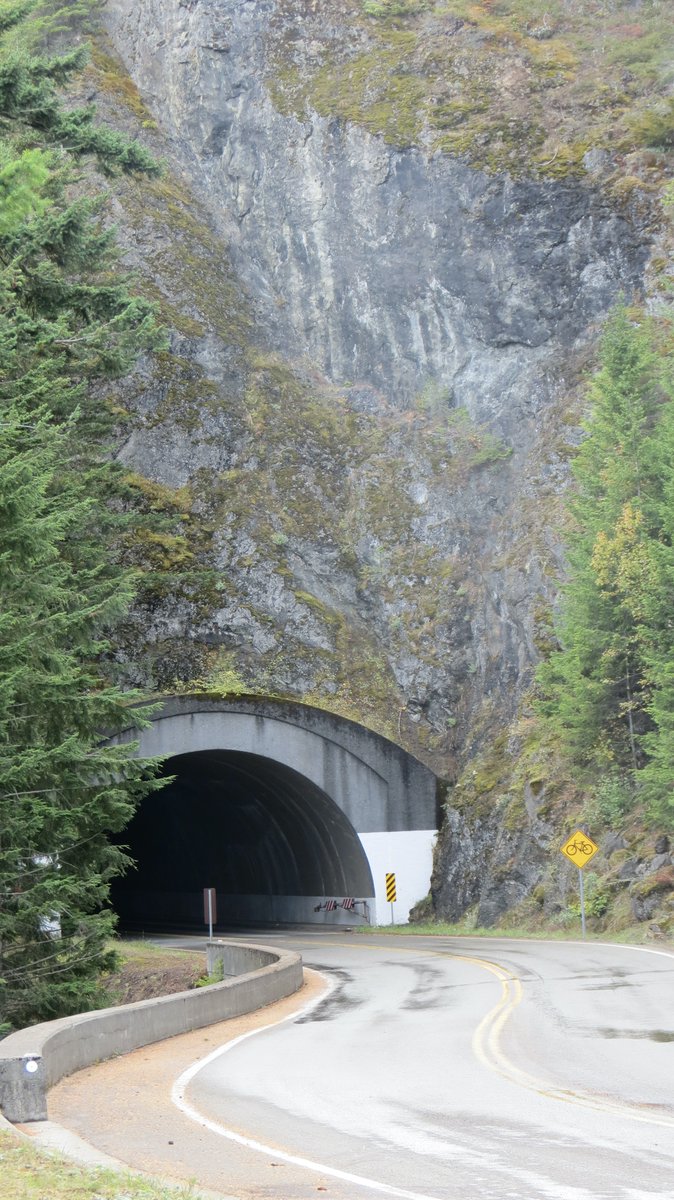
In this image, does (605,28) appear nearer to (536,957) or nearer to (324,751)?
(324,751)

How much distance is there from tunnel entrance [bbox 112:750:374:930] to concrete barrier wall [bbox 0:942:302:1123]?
14.9 m

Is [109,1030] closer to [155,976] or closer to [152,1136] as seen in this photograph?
[152,1136]

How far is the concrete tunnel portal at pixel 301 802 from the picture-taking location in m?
32.2

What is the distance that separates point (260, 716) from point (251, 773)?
367 cm

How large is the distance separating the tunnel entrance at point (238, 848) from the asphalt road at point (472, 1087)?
55.7ft

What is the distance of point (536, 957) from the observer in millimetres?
20500

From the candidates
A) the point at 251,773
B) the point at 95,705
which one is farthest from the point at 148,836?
Result: the point at 95,705

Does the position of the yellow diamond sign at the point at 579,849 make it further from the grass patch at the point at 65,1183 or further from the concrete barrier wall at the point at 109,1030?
the grass patch at the point at 65,1183

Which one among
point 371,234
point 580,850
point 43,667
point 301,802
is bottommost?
point 580,850

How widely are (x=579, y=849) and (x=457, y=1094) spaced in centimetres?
1694

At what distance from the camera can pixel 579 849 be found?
2494 cm

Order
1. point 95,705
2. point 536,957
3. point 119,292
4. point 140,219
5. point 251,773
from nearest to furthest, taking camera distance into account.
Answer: point 95,705 < point 536,957 < point 119,292 < point 251,773 < point 140,219

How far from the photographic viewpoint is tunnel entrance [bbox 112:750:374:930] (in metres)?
34.4

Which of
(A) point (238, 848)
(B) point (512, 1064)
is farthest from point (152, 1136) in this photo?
(A) point (238, 848)
